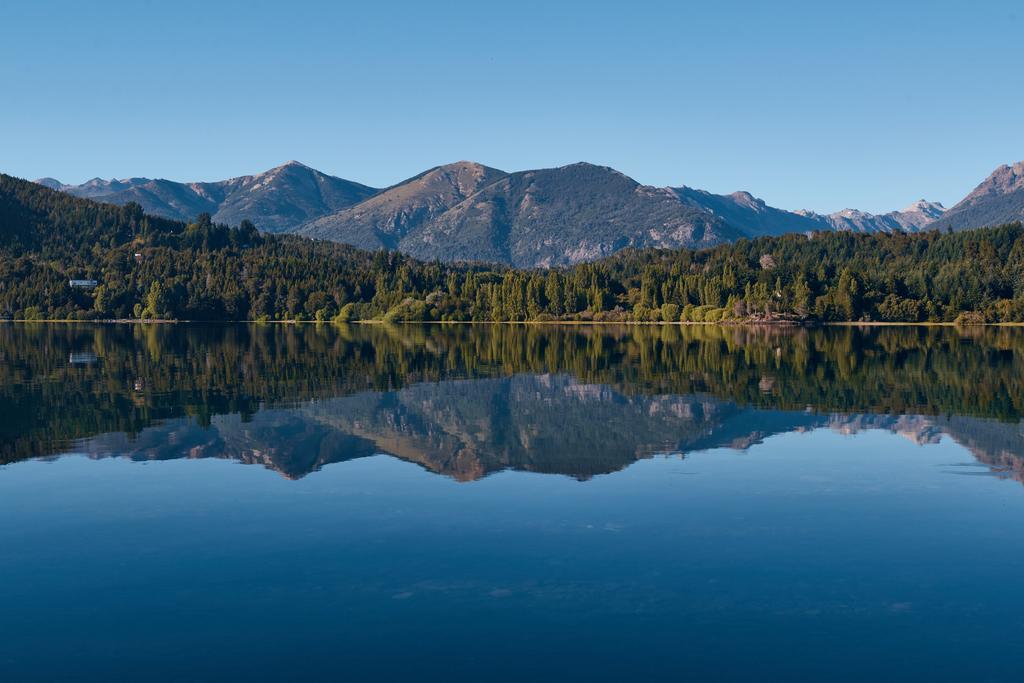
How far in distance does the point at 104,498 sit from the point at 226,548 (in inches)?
368

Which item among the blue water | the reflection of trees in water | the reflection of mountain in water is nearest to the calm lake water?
the blue water

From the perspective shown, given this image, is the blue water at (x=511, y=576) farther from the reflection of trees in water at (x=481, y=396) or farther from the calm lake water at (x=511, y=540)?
the reflection of trees in water at (x=481, y=396)

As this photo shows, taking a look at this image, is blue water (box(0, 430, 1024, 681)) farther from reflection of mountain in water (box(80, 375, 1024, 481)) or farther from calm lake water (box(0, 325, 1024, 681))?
reflection of mountain in water (box(80, 375, 1024, 481))

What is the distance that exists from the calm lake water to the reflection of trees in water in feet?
1.66

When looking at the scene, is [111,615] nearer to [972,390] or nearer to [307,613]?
[307,613]

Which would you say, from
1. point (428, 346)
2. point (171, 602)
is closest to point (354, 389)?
point (171, 602)

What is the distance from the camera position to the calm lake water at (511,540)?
62.2ft

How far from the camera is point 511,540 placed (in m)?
27.1

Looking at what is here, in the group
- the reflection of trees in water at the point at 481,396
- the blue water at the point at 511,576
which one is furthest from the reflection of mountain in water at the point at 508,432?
the blue water at the point at 511,576

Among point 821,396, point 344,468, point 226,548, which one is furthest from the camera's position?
point 821,396

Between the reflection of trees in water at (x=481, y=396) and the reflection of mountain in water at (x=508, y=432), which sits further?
the reflection of trees in water at (x=481, y=396)

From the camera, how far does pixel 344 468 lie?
39000 millimetres

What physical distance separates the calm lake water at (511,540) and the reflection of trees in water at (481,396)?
505 mm

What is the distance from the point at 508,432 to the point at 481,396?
18147mm
